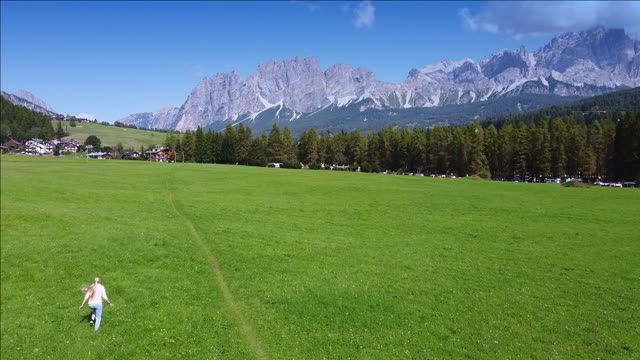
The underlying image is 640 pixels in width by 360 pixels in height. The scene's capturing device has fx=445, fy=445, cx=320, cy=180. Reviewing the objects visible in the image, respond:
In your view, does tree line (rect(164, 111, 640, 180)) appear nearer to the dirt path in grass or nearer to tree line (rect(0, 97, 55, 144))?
tree line (rect(0, 97, 55, 144))

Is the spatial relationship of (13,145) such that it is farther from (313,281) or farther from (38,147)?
(313,281)

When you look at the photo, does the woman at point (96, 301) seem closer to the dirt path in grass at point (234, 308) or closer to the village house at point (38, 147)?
the dirt path in grass at point (234, 308)

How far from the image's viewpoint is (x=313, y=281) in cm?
3136

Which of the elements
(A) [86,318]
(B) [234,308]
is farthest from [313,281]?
(A) [86,318]

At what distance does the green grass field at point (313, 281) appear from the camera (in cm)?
2278

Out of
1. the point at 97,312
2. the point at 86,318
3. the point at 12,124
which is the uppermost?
the point at 12,124

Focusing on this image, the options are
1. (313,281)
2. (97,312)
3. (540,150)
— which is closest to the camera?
(97,312)

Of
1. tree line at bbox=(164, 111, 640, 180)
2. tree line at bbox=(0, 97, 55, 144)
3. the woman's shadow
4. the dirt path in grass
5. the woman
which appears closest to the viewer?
the dirt path in grass

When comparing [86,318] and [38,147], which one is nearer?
[86,318]

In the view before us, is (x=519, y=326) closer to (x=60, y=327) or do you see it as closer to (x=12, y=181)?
(x=60, y=327)

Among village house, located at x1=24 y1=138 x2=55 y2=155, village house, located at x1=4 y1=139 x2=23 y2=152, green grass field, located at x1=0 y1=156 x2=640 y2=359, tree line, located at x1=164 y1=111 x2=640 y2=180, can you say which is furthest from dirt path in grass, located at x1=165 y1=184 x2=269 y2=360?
tree line, located at x1=164 y1=111 x2=640 y2=180

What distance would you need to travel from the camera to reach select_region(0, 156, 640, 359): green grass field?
74.7ft

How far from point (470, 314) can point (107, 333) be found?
20319mm

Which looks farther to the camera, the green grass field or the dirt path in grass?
the green grass field
